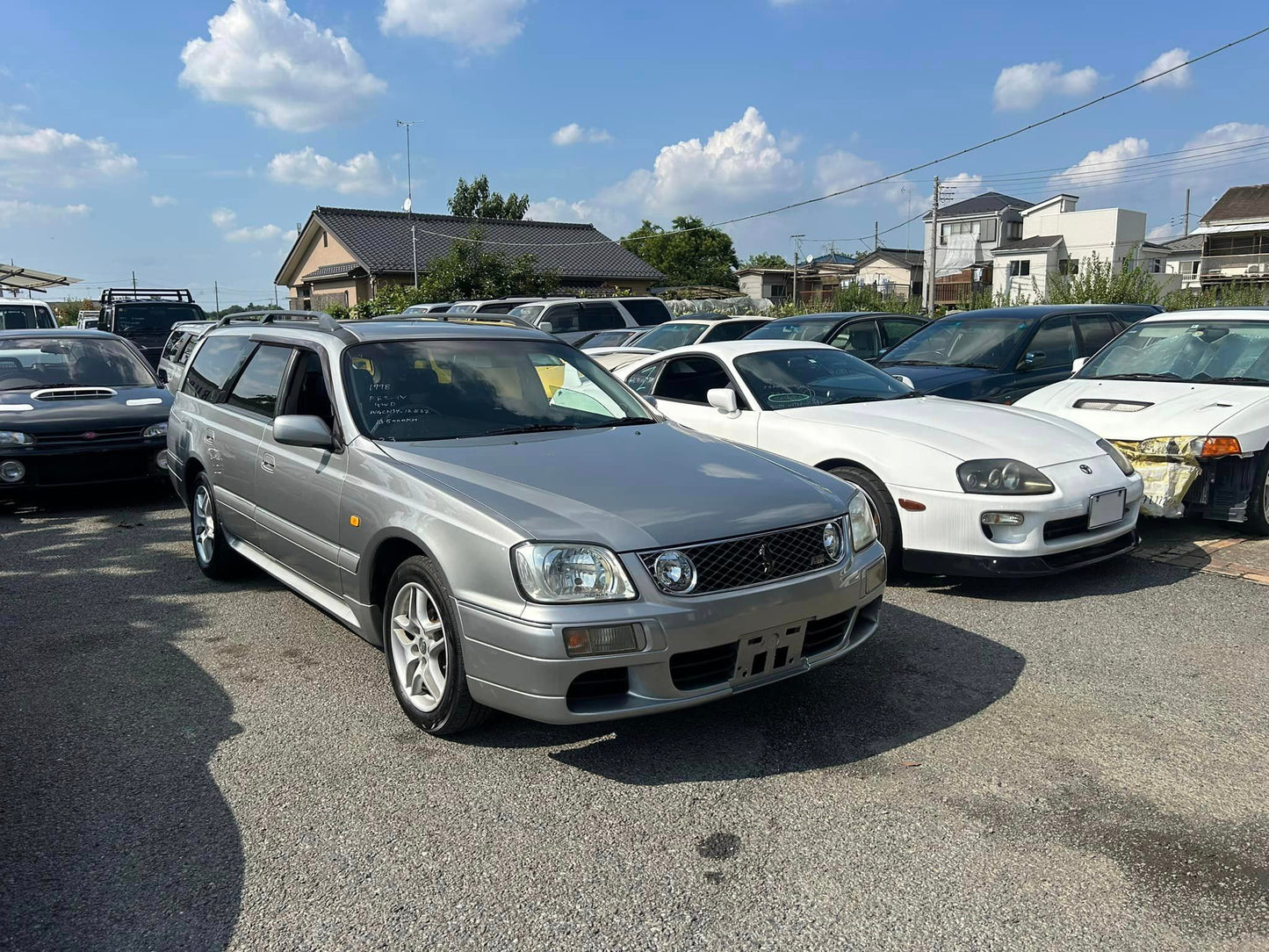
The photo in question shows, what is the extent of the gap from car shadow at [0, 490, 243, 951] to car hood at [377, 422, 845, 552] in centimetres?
139

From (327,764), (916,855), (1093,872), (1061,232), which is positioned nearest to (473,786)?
(327,764)

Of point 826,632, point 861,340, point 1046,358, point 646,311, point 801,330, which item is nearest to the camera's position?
point 826,632

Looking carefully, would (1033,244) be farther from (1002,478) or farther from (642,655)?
(642,655)

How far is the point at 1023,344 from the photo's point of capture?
29.9 ft

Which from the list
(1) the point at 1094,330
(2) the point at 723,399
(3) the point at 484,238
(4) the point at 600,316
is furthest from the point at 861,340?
(3) the point at 484,238

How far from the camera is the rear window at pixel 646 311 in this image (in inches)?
736

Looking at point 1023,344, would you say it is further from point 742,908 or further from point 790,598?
point 742,908

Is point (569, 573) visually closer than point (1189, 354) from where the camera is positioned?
Yes

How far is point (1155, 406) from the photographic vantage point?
6.72 metres

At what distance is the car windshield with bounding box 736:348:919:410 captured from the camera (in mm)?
6527

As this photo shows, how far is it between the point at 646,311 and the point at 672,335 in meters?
4.79

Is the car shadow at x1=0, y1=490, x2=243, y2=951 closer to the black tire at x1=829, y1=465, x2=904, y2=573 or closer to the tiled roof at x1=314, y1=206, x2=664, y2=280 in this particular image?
the black tire at x1=829, y1=465, x2=904, y2=573

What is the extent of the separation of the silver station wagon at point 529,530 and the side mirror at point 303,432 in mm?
11

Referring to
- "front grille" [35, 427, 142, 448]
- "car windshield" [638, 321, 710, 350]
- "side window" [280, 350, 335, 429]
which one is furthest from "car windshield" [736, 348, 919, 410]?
"car windshield" [638, 321, 710, 350]
